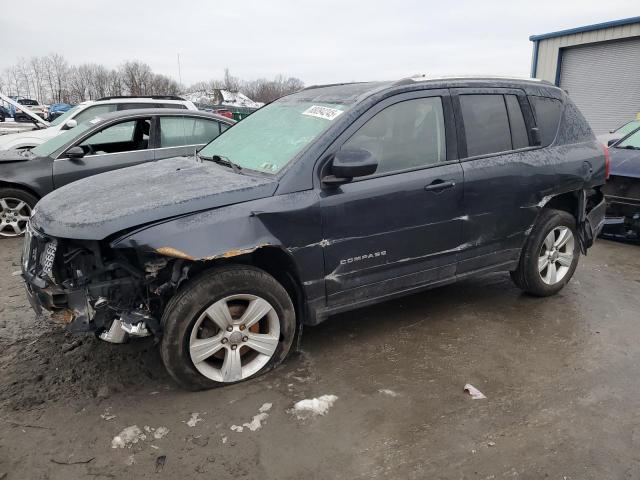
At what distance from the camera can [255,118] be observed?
415 cm

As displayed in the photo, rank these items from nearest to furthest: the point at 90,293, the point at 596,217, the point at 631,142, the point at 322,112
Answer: the point at 90,293 → the point at 322,112 → the point at 596,217 → the point at 631,142

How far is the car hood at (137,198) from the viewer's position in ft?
8.79

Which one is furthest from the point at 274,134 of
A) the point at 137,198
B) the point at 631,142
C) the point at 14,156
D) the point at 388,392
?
the point at 631,142

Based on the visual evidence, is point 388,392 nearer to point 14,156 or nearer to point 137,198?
point 137,198

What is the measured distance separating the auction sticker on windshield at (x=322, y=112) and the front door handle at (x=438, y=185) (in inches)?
32.1

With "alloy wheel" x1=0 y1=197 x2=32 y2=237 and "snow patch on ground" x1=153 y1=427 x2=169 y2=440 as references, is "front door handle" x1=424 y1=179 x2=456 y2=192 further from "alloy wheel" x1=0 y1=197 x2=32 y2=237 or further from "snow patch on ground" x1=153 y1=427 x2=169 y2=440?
"alloy wheel" x1=0 y1=197 x2=32 y2=237

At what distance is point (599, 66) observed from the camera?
15.6m

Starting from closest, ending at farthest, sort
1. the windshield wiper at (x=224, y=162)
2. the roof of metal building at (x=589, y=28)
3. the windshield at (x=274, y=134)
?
the windshield at (x=274, y=134), the windshield wiper at (x=224, y=162), the roof of metal building at (x=589, y=28)

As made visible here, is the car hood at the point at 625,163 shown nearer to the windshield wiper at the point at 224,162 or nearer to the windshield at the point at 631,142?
the windshield at the point at 631,142

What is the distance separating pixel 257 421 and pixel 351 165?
1.59m

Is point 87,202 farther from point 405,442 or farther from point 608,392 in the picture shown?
point 608,392

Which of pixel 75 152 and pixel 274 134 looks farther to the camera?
pixel 75 152

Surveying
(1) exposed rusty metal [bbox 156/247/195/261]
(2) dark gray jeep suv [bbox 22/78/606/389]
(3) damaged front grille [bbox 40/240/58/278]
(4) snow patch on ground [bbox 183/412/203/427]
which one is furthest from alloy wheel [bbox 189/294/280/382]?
(3) damaged front grille [bbox 40/240/58/278]

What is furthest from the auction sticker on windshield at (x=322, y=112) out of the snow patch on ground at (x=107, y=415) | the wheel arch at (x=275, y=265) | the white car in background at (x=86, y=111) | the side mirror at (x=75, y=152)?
the white car in background at (x=86, y=111)
